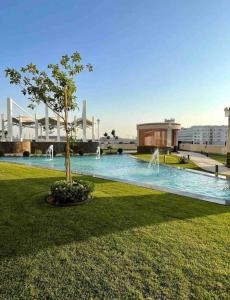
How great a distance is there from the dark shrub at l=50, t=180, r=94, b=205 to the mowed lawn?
0.33 metres

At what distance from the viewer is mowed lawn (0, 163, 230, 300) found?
3086 mm

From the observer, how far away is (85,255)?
3857mm

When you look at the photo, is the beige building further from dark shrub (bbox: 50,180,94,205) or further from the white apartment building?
the white apartment building

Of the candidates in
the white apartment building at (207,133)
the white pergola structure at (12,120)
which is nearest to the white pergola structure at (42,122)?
the white pergola structure at (12,120)

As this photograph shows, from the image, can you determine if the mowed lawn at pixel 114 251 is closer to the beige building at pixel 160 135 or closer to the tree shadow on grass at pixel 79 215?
the tree shadow on grass at pixel 79 215

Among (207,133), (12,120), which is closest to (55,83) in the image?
(12,120)

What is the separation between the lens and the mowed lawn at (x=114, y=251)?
10.1 feet

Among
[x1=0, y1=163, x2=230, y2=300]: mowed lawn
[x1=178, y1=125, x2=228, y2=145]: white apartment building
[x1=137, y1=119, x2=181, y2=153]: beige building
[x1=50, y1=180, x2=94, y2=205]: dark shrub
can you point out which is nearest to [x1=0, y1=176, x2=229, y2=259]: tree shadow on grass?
[x1=0, y1=163, x2=230, y2=300]: mowed lawn

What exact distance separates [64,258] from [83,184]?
357 cm

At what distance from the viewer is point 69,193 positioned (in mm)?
6441

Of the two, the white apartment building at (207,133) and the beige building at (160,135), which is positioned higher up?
the white apartment building at (207,133)

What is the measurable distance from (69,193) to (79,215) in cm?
96

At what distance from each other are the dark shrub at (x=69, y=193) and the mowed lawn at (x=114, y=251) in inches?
13.0

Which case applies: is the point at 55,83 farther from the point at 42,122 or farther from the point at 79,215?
the point at 42,122
